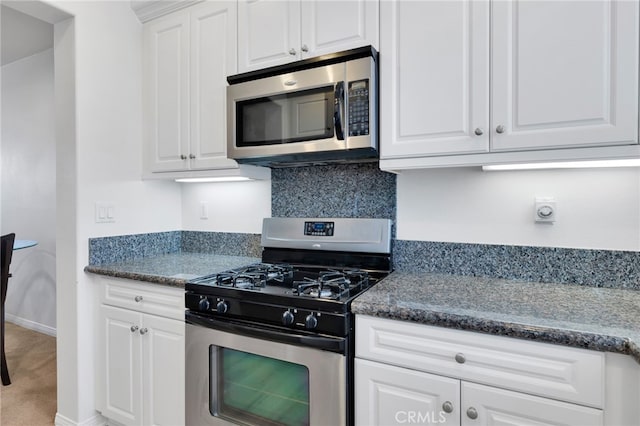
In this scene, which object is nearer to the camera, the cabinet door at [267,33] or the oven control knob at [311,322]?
the oven control knob at [311,322]

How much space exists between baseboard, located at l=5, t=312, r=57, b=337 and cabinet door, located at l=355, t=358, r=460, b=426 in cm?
322

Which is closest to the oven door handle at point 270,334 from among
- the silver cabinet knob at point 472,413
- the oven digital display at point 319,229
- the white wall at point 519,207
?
the silver cabinet knob at point 472,413

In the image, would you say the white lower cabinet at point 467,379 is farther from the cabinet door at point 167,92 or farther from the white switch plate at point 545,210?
the cabinet door at point 167,92

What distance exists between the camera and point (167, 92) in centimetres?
209

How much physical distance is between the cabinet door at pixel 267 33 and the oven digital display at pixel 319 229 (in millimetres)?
810

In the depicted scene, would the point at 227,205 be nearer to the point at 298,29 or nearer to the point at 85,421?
the point at 298,29

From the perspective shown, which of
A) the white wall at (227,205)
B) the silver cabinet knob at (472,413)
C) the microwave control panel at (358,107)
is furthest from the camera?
the white wall at (227,205)

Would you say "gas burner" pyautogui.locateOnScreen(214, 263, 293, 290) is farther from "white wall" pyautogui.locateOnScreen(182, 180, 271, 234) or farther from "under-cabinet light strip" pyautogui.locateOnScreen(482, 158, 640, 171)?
"under-cabinet light strip" pyautogui.locateOnScreen(482, 158, 640, 171)

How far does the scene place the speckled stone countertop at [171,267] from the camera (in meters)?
1.66

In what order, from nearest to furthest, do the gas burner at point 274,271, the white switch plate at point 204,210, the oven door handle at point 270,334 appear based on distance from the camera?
the oven door handle at point 270,334 → the gas burner at point 274,271 → the white switch plate at point 204,210

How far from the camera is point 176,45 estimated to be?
2047 mm

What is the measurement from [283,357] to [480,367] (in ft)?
2.17

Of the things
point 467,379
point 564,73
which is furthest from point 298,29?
point 467,379

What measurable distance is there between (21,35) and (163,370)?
2860 mm
